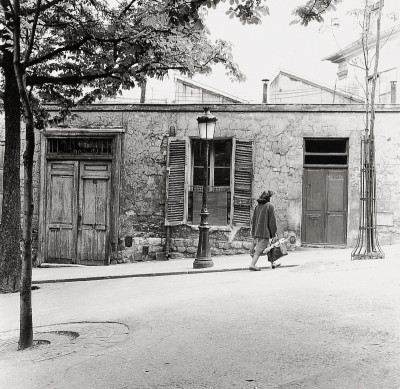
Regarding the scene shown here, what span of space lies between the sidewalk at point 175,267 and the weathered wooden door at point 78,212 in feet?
1.73

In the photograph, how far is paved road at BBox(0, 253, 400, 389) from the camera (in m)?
4.79

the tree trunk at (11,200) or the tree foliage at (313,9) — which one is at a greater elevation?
the tree foliage at (313,9)

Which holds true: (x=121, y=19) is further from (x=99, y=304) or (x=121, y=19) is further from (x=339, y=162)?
(x=339, y=162)

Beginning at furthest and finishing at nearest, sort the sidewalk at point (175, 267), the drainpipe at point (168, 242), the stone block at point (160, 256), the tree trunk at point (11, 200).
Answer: the stone block at point (160, 256) → the drainpipe at point (168, 242) → the sidewalk at point (175, 267) → the tree trunk at point (11, 200)

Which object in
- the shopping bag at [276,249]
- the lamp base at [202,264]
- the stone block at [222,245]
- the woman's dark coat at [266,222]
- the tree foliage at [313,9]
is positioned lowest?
the lamp base at [202,264]

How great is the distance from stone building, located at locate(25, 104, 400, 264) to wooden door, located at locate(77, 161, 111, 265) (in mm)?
28

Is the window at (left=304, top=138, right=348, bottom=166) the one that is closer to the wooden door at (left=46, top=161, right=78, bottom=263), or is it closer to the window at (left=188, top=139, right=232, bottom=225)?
the window at (left=188, top=139, right=232, bottom=225)

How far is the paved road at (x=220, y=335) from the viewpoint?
15.7 ft

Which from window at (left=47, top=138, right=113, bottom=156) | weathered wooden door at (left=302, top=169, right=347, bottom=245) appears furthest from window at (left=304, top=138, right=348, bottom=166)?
window at (left=47, top=138, right=113, bottom=156)

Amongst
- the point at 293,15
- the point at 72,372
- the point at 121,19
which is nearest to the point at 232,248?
the point at 121,19

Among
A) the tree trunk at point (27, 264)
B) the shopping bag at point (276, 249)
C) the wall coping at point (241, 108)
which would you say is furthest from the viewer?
the wall coping at point (241, 108)

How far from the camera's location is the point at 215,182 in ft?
50.1

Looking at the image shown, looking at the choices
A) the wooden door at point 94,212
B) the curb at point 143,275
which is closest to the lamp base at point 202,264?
the curb at point 143,275

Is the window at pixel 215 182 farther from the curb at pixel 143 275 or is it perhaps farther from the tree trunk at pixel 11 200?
the tree trunk at pixel 11 200
